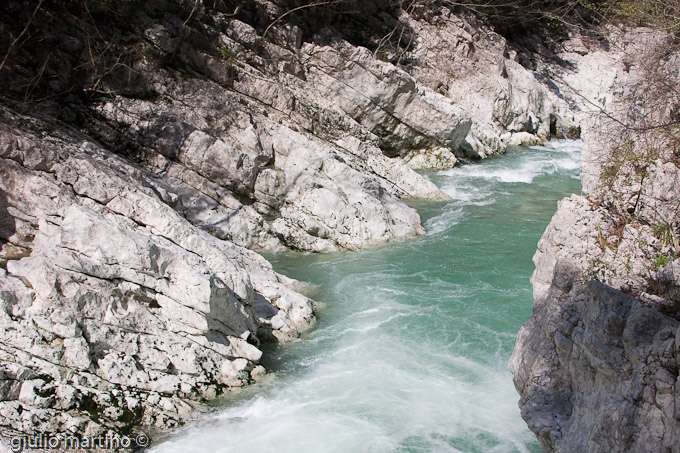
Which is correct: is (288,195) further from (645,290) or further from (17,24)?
(645,290)

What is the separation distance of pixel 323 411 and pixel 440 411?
166 cm

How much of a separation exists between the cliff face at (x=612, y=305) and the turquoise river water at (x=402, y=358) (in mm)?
1839

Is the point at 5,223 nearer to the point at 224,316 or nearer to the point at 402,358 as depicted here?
the point at 224,316

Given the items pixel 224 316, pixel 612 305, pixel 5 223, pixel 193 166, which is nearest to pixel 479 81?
pixel 193 166

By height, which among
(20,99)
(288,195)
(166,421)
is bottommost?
(166,421)

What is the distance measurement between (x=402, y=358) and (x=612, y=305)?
15.9 ft

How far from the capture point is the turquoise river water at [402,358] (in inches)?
288

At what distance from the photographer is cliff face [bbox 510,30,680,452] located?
4.23 m

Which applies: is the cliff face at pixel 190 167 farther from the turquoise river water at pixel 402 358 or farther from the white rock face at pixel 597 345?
the white rock face at pixel 597 345

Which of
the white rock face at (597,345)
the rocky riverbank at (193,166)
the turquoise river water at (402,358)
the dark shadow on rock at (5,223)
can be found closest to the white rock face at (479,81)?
the rocky riverbank at (193,166)

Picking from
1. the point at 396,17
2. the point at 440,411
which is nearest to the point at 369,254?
the point at 440,411

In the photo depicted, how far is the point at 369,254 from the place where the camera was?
1340 centimetres

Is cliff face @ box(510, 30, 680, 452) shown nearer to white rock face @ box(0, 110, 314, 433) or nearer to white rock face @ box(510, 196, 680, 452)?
white rock face @ box(510, 196, 680, 452)

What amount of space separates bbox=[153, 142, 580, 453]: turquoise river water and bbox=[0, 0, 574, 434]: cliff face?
0.67 metres
